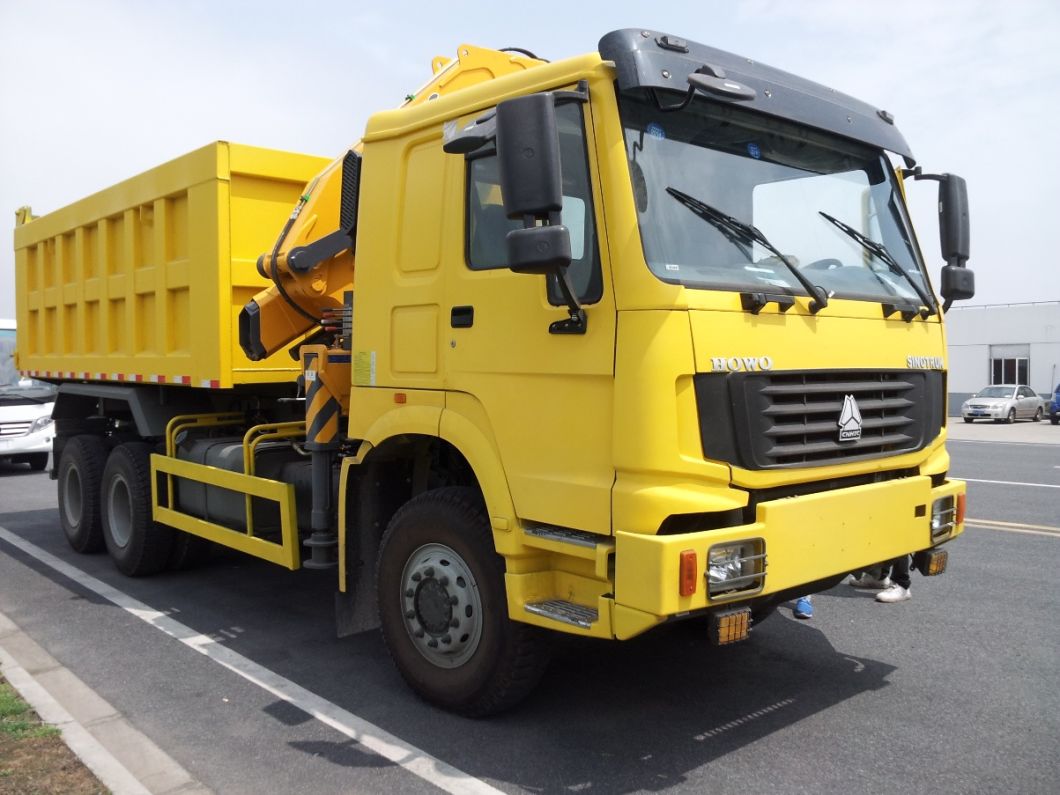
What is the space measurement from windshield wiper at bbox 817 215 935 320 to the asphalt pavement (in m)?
1.88

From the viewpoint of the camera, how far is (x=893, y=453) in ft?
14.1

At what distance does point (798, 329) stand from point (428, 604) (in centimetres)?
207

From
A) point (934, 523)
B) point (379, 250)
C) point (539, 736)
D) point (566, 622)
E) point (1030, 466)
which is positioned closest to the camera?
point (566, 622)

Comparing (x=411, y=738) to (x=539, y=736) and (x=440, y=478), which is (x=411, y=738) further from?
(x=440, y=478)

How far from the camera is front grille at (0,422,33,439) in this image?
13.8m

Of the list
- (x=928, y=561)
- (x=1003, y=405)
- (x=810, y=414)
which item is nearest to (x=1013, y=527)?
(x=928, y=561)

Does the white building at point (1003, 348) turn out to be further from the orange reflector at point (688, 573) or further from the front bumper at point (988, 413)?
the orange reflector at point (688, 573)

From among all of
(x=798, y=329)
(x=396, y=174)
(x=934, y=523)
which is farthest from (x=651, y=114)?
(x=934, y=523)

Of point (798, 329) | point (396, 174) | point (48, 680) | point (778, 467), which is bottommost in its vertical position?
point (48, 680)

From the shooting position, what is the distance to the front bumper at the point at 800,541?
3.41m

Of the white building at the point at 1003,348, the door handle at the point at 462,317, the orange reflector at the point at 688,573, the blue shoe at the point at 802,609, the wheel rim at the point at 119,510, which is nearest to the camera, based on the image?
the orange reflector at the point at 688,573

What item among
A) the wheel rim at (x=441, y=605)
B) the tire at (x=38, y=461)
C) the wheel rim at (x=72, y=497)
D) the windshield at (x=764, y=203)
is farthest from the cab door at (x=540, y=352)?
the tire at (x=38, y=461)

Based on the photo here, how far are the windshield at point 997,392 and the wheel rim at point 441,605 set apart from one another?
32110mm

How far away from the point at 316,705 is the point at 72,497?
15.8 ft
